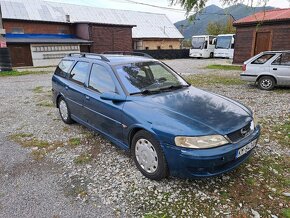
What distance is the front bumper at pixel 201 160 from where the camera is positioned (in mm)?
2590

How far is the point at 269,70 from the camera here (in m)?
8.50

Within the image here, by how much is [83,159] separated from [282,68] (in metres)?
7.69

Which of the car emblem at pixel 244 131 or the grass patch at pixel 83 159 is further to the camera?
the grass patch at pixel 83 159

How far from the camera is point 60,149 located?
4254 mm

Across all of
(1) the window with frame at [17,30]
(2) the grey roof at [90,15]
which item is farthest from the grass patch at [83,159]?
(2) the grey roof at [90,15]

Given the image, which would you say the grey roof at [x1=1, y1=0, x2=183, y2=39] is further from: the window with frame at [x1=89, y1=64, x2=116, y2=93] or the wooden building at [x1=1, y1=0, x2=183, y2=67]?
the window with frame at [x1=89, y1=64, x2=116, y2=93]

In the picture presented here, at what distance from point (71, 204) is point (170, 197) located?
119 cm

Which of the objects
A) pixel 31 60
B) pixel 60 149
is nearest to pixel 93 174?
pixel 60 149

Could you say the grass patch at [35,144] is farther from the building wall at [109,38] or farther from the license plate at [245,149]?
the building wall at [109,38]

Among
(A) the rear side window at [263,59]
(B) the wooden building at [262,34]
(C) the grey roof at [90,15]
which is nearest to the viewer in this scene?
(A) the rear side window at [263,59]

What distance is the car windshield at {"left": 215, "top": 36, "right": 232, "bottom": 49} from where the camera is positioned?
2802 centimetres

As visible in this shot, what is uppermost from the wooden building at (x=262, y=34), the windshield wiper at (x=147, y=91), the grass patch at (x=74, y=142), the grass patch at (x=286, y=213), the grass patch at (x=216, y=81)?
the wooden building at (x=262, y=34)

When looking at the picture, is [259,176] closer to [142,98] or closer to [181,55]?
[142,98]

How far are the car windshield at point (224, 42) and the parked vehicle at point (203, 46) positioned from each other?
3.35ft
